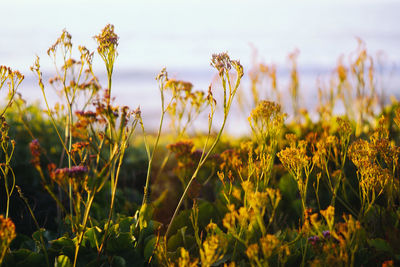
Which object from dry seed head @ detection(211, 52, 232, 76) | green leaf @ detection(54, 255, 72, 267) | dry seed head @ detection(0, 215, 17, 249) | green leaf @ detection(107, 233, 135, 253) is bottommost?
green leaf @ detection(54, 255, 72, 267)

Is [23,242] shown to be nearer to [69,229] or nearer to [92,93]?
[69,229]

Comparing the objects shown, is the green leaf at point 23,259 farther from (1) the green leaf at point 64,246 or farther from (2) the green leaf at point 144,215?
(2) the green leaf at point 144,215

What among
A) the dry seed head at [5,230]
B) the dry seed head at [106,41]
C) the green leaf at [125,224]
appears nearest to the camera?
the dry seed head at [5,230]

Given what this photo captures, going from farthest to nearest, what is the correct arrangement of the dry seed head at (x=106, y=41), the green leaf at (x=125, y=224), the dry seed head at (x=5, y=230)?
the green leaf at (x=125, y=224) → the dry seed head at (x=106, y=41) → the dry seed head at (x=5, y=230)

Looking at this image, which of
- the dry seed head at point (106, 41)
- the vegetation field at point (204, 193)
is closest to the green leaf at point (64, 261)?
the vegetation field at point (204, 193)

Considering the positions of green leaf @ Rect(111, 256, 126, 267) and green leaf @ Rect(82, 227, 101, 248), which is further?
green leaf @ Rect(82, 227, 101, 248)

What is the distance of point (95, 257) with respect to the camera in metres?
2.24

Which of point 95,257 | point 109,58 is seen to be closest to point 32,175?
point 95,257

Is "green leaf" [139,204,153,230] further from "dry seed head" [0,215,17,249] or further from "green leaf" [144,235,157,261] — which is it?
"dry seed head" [0,215,17,249]

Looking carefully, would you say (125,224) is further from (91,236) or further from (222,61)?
(222,61)

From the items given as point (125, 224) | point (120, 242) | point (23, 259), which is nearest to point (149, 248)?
point (120, 242)

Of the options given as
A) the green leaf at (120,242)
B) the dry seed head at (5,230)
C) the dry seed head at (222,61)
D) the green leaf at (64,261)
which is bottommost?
the green leaf at (64,261)

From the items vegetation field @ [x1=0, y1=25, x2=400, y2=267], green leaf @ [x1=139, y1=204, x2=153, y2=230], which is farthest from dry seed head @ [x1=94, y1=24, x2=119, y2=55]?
green leaf @ [x1=139, y1=204, x2=153, y2=230]

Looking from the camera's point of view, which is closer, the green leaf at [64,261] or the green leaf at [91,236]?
the green leaf at [64,261]
